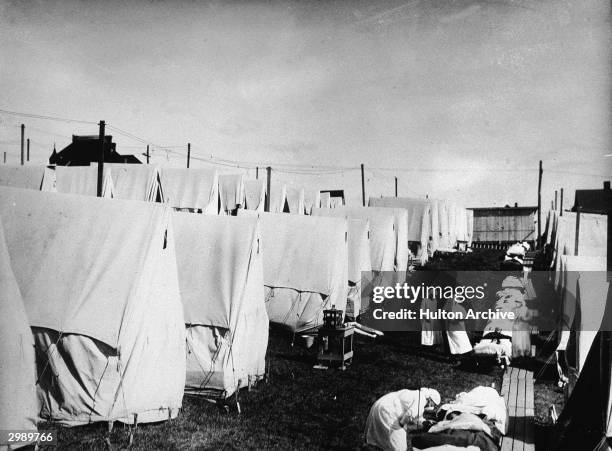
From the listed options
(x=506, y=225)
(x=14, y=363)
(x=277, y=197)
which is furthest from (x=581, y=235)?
(x=14, y=363)

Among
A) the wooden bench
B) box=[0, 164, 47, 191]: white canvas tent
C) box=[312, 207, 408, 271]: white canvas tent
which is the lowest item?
the wooden bench

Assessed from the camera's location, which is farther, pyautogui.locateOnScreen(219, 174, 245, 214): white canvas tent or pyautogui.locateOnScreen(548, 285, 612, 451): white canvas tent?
pyautogui.locateOnScreen(219, 174, 245, 214): white canvas tent

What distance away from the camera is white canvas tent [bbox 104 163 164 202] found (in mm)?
A: 21672

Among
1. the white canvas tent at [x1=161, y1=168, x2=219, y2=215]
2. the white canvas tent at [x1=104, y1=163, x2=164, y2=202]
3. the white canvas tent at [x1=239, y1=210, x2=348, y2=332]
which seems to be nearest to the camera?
the white canvas tent at [x1=239, y1=210, x2=348, y2=332]

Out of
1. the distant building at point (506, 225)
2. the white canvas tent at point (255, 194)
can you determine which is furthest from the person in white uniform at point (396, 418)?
the distant building at point (506, 225)

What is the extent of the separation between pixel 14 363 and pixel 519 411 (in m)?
6.67

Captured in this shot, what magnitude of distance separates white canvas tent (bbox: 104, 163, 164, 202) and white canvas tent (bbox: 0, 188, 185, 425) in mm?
12771

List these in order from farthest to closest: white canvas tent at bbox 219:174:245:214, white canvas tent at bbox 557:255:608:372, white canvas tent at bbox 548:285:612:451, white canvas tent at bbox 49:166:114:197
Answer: white canvas tent at bbox 219:174:245:214 < white canvas tent at bbox 49:166:114:197 < white canvas tent at bbox 557:255:608:372 < white canvas tent at bbox 548:285:612:451

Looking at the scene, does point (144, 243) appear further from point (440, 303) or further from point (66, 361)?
point (440, 303)

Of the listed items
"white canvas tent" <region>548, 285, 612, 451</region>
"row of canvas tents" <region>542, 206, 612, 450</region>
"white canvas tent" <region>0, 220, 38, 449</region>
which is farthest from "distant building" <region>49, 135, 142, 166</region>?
"white canvas tent" <region>548, 285, 612, 451</region>

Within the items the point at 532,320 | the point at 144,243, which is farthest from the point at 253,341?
the point at 532,320

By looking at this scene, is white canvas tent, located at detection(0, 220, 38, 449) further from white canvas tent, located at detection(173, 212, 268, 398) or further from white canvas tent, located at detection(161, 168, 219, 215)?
white canvas tent, located at detection(161, 168, 219, 215)

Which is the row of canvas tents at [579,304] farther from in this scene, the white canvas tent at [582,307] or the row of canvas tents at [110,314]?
the row of canvas tents at [110,314]

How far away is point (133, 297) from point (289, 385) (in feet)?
13.3
